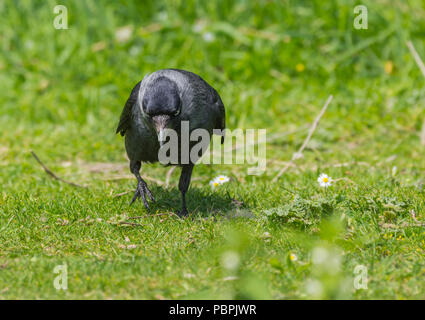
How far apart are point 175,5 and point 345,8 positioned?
2624 millimetres

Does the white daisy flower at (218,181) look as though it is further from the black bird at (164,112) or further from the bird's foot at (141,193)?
the bird's foot at (141,193)

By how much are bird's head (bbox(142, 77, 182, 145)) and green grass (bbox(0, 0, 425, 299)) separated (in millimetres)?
791

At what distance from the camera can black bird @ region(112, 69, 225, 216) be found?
4.18 meters

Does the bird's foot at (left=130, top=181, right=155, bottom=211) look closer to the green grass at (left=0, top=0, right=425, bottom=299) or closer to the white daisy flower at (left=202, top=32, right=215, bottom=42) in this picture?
the green grass at (left=0, top=0, right=425, bottom=299)

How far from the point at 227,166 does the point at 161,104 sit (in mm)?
2544

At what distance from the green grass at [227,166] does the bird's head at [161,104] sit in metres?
0.79

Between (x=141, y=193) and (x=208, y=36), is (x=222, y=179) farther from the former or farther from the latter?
(x=208, y=36)

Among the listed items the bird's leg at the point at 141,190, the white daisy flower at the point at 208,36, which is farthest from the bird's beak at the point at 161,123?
the white daisy flower at the point at 208,36

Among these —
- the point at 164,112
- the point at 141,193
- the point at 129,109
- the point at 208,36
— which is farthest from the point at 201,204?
the point at 208,36

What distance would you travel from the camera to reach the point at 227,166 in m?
6.60

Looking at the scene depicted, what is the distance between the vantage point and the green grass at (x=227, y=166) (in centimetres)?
358

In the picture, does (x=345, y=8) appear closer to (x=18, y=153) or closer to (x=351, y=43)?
(x=351, y=43)

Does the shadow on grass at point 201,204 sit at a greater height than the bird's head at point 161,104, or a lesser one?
lesser

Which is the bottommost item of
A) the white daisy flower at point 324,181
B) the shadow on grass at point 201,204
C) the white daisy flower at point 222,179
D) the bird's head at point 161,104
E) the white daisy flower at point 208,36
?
the shadow on grass at point 201,204
